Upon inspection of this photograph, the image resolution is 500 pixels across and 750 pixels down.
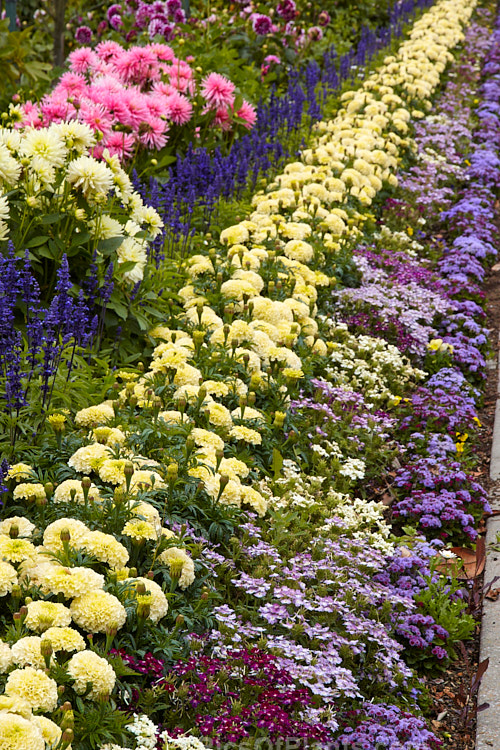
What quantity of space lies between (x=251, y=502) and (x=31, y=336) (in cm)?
108

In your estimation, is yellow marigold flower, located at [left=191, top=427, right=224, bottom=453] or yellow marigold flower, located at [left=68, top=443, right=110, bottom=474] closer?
yellow marigold flower, located at [left=68, top=443, right=110, bottom=474]

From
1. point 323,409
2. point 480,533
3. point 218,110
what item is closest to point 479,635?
point 480,533

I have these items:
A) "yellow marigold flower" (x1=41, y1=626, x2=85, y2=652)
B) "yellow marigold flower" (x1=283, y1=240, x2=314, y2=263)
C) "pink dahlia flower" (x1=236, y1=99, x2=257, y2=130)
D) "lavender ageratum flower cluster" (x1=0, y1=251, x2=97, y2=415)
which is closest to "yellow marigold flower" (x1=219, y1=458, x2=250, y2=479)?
"lavender ageratum flower cluster" (x1=0, y1=251, x2=97, y2=415)

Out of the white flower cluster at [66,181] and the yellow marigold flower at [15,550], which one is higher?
the white flower cluster at [66,181]

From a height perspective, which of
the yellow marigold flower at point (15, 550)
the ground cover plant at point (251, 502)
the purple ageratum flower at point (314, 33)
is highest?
the purple ageratum flower at point (314, 33)

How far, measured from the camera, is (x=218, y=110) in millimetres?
5926

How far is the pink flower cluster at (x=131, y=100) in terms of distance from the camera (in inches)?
177

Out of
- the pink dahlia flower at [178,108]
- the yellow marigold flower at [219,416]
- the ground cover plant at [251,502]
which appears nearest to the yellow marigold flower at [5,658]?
the ground cover plant at [251,502]

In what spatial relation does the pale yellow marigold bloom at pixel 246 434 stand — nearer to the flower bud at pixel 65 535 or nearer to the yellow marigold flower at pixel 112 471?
the yellow marigold flower at pixel 112 471

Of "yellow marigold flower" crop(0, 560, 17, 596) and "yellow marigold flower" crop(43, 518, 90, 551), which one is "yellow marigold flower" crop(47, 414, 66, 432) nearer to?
"yellow marigold flower" crop(43, 518, 90, 551)

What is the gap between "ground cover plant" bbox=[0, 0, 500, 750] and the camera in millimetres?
2361

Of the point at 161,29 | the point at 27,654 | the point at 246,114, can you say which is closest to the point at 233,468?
the point at 27,654

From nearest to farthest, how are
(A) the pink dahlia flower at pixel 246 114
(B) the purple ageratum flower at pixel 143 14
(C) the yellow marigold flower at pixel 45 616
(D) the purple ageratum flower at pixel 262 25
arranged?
(C) the yellow marigold flower at pixel 45 616 < (A) the pink dahlia flower at pixel 246 114 < (B) the purple ageratum flower at pixel 143 14 < (D) the purple ageratum flower at pixel 262 25

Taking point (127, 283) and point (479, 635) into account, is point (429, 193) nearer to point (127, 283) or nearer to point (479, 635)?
point (127, 283)
